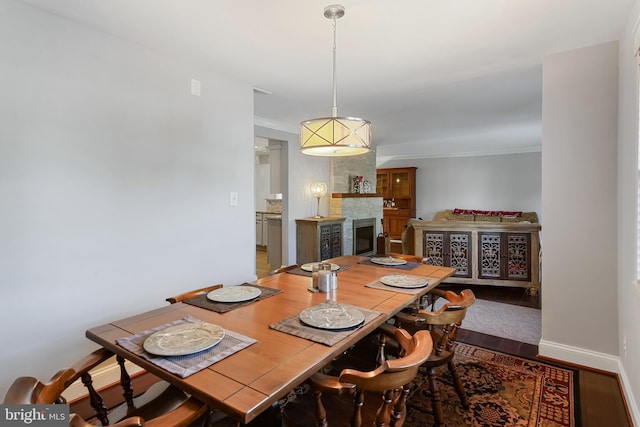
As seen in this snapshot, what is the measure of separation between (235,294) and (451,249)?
3.47 metres

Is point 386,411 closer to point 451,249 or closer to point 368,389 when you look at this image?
point 368,389

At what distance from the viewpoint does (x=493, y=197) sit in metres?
8.17

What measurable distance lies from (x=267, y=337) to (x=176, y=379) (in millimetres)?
359

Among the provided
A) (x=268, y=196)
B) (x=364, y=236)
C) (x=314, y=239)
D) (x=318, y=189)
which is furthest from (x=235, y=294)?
(x=268, y=196)

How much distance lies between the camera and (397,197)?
9375 mm

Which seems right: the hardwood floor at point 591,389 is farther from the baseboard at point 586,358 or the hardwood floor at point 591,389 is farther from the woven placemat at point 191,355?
the woven placemat at point 191,355

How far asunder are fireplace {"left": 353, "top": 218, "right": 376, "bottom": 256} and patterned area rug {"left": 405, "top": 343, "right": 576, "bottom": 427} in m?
3.81

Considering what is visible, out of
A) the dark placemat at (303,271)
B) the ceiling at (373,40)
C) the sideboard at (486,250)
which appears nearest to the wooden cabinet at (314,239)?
the sideboard at (486,250)

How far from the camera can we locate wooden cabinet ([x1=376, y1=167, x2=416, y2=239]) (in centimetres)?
915

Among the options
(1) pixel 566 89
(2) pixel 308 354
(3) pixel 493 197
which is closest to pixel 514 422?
(2) pixel 308 354

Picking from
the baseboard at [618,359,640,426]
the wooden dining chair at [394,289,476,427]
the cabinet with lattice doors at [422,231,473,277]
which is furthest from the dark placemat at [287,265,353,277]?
the cabinet with lattice doors at [422,231,473,277]

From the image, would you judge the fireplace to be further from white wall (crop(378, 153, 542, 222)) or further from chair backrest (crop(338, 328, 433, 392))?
chair backrest (crop(338, 328, 433, 392))

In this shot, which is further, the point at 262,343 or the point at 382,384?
the point at 262,343

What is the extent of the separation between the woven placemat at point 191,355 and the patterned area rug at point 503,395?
1.18 m
